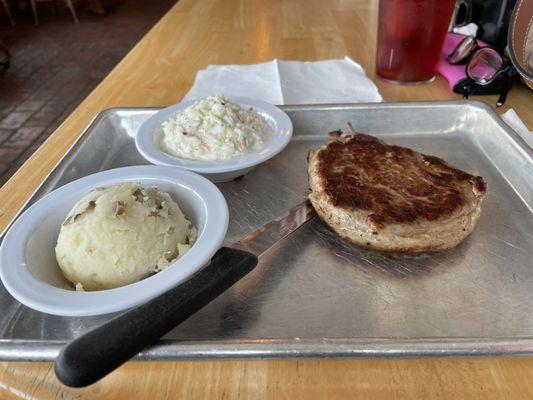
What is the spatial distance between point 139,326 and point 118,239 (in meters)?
0.20

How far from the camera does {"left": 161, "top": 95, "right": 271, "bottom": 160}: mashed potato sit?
97cm

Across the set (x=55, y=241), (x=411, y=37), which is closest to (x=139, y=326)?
(x=55, y=241)

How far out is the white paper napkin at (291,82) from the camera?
53.7 inches

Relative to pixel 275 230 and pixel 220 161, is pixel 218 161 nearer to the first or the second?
pixel 220 161

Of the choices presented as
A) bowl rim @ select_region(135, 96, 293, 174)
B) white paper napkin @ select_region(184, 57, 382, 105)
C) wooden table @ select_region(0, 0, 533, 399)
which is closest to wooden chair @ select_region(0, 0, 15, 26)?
wooden table @ select_region(0, 0, 533, 399)

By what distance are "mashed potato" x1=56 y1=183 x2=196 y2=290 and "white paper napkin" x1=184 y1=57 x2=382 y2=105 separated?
2.26ft

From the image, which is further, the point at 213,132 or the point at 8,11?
the point at 8,11

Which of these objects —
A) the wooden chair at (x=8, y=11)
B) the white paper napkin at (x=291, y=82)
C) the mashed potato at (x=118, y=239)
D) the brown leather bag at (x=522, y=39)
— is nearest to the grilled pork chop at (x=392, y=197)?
the mashed potato at (x=118, y=239)

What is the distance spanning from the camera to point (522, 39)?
1199 millimetres

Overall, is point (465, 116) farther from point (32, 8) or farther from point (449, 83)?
point (32, 8)

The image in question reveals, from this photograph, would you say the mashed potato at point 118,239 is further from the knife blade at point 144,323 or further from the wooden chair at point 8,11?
the wooden chair at point 8,11

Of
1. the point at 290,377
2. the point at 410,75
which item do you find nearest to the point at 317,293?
the point at 290,377

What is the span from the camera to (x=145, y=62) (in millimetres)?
1704

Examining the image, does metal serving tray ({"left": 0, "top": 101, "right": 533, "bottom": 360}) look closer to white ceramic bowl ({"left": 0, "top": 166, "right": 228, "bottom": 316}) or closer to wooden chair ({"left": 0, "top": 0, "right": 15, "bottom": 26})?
white ceramic bowl ({"left": 0, "top": 166, "right": 228, "bottom": 316})
